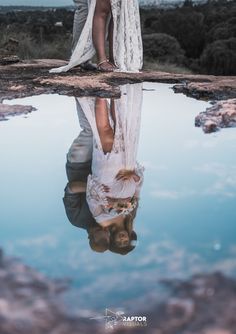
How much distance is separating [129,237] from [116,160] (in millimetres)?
591

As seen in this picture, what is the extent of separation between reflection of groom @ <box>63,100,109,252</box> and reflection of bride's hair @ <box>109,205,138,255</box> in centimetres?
1

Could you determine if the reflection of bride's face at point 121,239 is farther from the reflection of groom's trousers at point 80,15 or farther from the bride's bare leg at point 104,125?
the reflection of groom's trousers at point 80,15

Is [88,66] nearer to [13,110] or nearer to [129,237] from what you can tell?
[13,110]

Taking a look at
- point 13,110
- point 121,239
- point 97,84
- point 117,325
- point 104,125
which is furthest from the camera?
point 97,84

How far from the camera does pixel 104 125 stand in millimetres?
2182

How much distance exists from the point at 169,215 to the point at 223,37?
1301cm

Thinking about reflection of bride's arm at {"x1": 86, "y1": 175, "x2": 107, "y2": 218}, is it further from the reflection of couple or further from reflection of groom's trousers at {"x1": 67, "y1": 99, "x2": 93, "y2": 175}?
reflection of groom's trousers at {"x1": 67, "y1": 99, "x2": 93, "y2": 175}

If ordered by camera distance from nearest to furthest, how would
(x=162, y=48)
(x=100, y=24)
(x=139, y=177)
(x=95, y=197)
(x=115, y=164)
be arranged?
1. (x=95, y=197)
2. (x=139, y=177)
3. (x=115, y=164)
4. (x=100, y=24)
5. (x=162, y=48)

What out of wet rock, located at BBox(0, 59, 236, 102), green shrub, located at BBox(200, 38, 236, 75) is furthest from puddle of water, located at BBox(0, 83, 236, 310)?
green shrub, located at BBox(200, 38, 236, 75)

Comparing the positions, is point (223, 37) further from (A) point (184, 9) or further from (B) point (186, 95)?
(B) point (186, 95)

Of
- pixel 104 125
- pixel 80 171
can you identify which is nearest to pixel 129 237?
pixel 80 171

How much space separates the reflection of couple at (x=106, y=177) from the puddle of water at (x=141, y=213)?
3cm

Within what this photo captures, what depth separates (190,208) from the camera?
4.47ft

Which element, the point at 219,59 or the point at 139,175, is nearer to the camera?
the point at 139,175
